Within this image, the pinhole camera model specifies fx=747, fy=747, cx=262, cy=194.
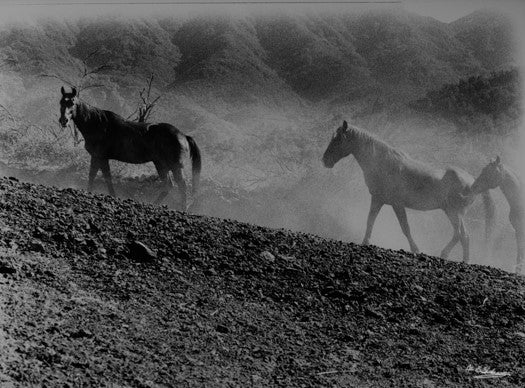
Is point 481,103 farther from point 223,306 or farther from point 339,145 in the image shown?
point 223,306

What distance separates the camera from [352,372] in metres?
4.11

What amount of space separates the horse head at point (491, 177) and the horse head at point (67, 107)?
617cm

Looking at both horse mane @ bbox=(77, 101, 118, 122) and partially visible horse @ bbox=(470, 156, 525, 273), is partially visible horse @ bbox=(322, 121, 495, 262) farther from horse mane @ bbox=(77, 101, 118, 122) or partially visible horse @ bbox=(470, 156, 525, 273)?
horse mane @ bbox=(77, 101, 118, 122)

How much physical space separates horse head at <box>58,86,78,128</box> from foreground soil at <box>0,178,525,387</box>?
4685mm

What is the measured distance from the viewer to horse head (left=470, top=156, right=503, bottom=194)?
36.3ft

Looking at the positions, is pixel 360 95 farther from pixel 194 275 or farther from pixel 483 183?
pixel 194 275

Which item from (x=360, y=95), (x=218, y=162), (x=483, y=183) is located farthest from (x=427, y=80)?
(x=483, y=183)

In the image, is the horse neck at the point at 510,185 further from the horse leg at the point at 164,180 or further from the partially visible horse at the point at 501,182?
the horse leg at the point at 164,180

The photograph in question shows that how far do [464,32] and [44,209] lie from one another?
1108 inches

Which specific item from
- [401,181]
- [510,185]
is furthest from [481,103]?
[401,181]

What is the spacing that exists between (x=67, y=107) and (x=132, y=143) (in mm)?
1140

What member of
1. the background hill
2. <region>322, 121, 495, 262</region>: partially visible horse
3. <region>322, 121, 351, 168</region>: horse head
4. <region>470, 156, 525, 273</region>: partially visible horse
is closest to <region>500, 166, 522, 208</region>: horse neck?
<region>470, 156, 525, 273</region>: partially visible horse

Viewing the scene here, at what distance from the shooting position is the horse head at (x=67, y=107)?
11177 millimetres

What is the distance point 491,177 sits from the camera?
11078 mm
